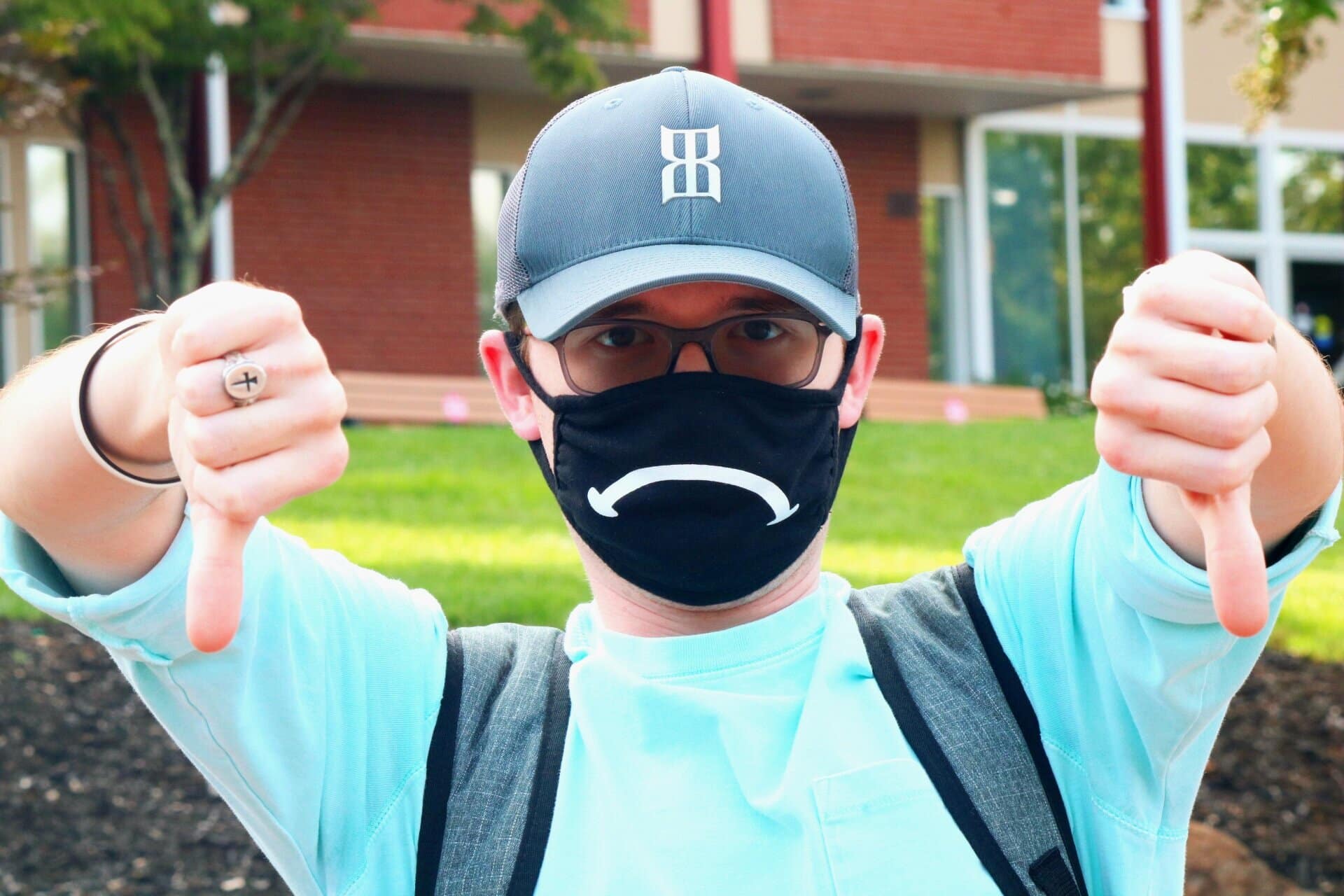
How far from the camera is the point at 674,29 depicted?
16.9 metres

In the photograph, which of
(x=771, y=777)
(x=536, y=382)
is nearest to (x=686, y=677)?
(x=771, y=777)

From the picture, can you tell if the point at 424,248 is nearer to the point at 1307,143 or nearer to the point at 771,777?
the point at 1307,143

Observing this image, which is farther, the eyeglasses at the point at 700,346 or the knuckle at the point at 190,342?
the eyeglasses at the point at 700,346

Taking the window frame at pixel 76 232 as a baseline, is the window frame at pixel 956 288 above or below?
below

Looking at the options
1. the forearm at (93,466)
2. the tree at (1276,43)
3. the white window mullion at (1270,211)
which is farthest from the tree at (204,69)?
the forearm at (93,466)

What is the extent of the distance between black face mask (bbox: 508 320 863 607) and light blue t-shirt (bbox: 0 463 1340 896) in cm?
10

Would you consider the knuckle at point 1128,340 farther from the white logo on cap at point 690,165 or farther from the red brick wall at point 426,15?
the red brick wall at point 426,15

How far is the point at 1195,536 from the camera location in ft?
6.28

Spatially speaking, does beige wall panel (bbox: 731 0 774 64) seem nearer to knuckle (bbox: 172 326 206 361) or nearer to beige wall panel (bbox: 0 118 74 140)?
beige wall panel (bbox: 0 118 74 140)

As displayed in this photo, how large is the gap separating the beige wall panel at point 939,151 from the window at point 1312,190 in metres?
4.70

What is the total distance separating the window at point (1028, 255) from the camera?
66.8 feet

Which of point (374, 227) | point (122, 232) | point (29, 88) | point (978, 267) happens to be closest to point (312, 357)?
point (29, 88)

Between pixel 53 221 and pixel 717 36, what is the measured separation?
631cm

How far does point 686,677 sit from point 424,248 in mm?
15566
